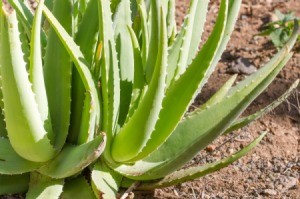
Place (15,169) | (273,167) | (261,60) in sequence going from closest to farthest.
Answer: (15,169) < (273,167) < (261,60)

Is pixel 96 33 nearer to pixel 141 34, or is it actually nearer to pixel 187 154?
pixel 141 34

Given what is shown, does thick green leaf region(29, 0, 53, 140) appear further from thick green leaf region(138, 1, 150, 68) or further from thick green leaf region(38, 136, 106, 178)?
thick green leaf region(138, 1, 150, 68)

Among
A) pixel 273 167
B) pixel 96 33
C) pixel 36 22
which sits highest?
pixel 36 22

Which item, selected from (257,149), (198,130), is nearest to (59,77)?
(198,130)

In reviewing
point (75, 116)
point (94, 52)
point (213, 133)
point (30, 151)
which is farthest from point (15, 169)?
point (213, 133)

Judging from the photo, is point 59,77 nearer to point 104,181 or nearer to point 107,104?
point 107,104

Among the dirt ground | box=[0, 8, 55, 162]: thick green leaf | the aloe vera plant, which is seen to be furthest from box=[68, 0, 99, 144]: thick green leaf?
the dirt ground
